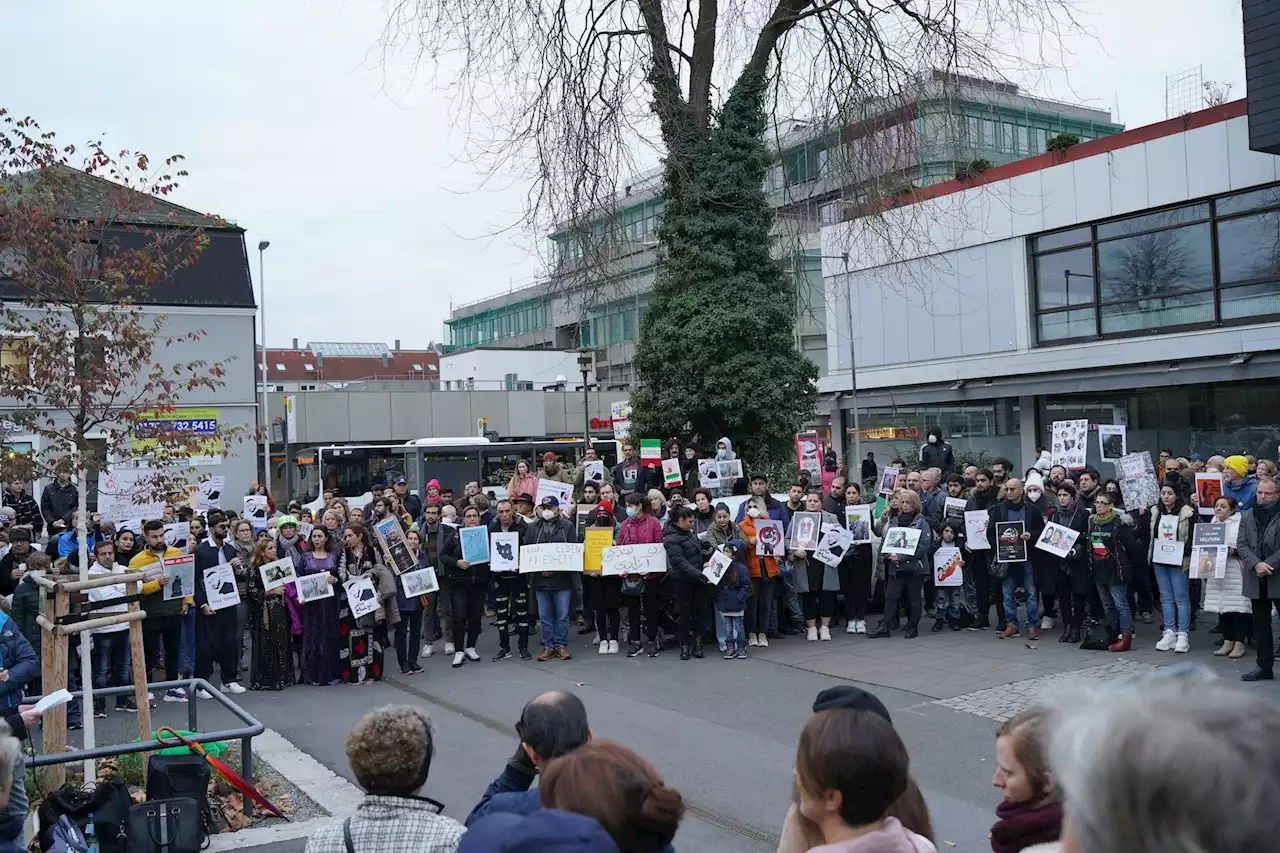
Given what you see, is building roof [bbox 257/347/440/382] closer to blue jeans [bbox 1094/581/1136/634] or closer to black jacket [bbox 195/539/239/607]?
black jacket [bbox 195/539/239/607]

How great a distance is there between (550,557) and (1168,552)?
7.03 meters

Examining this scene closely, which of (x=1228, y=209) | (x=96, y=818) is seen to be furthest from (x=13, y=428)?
(x=1228, y=209)

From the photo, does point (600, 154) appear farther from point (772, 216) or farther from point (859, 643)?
point (859, 643)

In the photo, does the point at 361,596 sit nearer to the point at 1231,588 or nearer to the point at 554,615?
the point at 554,615

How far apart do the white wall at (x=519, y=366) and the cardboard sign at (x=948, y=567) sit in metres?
54.4

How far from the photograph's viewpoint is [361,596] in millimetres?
12414

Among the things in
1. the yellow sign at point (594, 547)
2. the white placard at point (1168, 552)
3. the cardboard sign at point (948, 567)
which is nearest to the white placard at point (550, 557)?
the yellow sign at point (594, 547)

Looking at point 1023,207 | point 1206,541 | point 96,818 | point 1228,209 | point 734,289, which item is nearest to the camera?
point 96,818

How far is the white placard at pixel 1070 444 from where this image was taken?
589 inches

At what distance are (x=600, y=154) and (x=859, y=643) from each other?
7507mm

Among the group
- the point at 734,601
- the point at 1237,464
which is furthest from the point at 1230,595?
the point at 734,601

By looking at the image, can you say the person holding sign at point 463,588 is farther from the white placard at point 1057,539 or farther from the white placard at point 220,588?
the white placard at point 1057,539

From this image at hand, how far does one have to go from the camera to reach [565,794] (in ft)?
Result: 9.47

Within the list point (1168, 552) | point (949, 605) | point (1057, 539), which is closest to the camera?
point (1168, 552)
